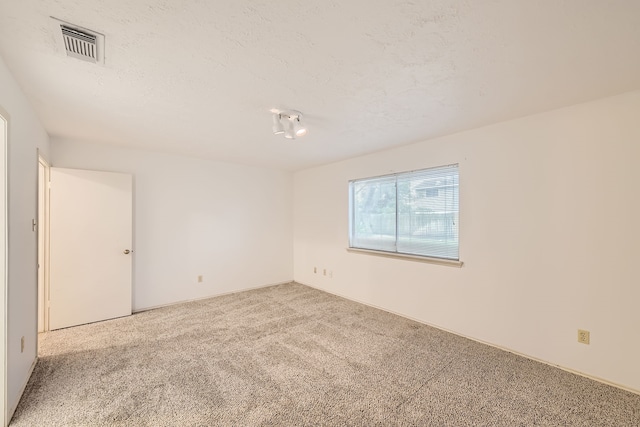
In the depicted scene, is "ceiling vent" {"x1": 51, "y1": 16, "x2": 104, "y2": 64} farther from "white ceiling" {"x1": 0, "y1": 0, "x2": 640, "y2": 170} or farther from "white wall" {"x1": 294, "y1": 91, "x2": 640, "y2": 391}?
"white wall" {"x1": 294, "y1": 91, "x2": 640, "y2": 391}

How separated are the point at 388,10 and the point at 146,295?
4382 mm

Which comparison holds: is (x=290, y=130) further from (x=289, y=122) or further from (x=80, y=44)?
(x=80, y=44)

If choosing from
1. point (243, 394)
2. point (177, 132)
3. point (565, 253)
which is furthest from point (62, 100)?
point (565, 253)

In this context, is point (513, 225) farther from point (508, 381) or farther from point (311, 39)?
point (311, 39)

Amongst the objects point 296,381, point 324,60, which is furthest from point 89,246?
point 324,60

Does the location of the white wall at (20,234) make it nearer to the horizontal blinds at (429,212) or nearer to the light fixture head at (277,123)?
the light fixture head at (277,123)

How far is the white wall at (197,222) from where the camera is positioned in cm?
382

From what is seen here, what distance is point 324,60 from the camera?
5.45ft

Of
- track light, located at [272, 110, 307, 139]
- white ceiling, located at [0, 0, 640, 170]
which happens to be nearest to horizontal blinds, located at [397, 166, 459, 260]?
white ceiling, located at [0, 0, 640, 170]

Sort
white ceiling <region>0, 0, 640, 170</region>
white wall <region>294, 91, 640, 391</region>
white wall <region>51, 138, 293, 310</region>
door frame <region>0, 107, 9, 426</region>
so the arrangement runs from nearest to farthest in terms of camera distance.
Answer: white ceiling <region>0, 0, 640, 170</region>, door frame <region>0, 107, 9, 426</region>, white wall <region>294, 91, 640, 391</region>, white wall <region>51, 138, 293, 310</region>

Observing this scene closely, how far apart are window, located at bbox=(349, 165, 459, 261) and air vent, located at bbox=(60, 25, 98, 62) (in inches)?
128

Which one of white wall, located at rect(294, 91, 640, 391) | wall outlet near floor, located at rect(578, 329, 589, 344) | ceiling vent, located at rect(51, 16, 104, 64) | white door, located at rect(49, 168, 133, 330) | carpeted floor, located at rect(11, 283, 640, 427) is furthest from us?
white door, located at rect(49, 168, 133, 330)

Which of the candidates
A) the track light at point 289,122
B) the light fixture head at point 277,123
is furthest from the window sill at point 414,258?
the light fixture head at point 277,123

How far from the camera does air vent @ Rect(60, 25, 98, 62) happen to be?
1.41 meters
